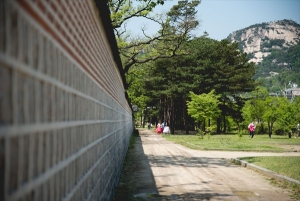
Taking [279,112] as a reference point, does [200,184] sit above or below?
below

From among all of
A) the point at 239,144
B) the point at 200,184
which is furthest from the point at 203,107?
the point at 200,184

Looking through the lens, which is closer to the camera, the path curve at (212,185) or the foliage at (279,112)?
the path curve at (212,185)

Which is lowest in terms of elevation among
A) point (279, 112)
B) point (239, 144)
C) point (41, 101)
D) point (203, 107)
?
point (239, 144)

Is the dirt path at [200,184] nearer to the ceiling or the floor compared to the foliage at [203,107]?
nearer to the floor

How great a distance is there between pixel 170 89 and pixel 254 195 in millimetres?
40932

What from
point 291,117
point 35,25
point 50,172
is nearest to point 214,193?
point 50,172

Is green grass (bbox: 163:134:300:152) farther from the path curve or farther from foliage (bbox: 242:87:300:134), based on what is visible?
the path curve

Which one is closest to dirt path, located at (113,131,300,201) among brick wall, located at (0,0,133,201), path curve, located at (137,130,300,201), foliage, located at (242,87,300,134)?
path curve, located at (137,130,300,201)

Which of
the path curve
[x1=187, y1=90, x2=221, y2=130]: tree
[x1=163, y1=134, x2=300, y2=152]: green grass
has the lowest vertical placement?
[x1=163, y1=134, x2=300, y2=152]: green grass

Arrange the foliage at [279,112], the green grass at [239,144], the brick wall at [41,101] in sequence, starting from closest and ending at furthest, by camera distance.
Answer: the brick wall at [41,101]
the green grass at [239,144]
the foliage at [279,112]

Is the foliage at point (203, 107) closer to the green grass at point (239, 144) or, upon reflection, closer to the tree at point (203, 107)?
the tree at point (203, 107)

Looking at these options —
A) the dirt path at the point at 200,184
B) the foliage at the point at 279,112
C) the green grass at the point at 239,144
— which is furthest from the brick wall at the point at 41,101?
the foliage at the point at 279,112

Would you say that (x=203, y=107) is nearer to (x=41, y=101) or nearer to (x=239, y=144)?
(x=239, y=144)

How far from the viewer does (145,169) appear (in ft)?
39.1
